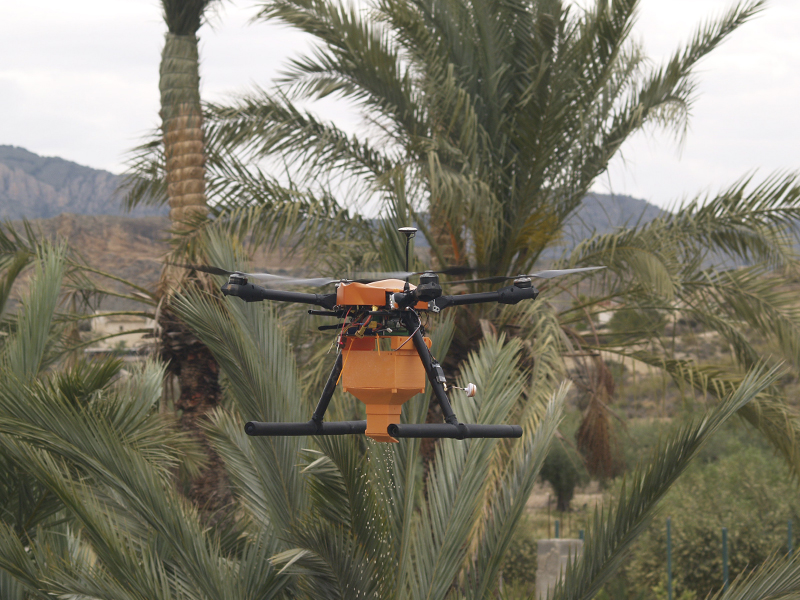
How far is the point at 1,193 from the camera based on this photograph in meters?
116

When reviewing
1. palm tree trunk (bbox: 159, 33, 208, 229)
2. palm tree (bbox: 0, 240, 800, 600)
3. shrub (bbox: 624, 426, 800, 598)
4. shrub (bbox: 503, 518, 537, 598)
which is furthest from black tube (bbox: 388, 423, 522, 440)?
shrub (bbox: 503, 518, 537, 598)

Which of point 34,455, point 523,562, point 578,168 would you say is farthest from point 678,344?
point 34,455

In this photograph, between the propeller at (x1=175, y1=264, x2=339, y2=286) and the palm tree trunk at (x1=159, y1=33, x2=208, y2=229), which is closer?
the propeller at (x1=175, y1=264, x2=339, y2=286)

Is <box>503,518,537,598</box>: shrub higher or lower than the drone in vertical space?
lower

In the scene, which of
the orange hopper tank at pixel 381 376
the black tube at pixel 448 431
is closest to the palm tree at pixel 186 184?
the orange hopper tank at pixel 381 376

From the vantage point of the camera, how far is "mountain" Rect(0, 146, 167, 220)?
11273 cm

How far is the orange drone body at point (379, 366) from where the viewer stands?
9.85 feet

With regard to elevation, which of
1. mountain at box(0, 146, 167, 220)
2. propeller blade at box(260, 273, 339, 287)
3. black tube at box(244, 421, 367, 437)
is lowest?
black tube at box(244, 421, 367, 437)

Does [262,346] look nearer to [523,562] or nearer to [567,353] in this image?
[567,353]

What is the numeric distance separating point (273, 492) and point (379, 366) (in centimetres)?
301

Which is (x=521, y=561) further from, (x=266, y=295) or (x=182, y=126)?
(x=266, y=295)

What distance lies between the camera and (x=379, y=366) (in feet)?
9.91

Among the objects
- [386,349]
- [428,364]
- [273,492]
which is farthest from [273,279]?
[273,492]

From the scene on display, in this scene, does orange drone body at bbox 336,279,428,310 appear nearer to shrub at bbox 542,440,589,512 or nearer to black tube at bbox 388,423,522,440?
black tube at bbox 388,423,522,440
